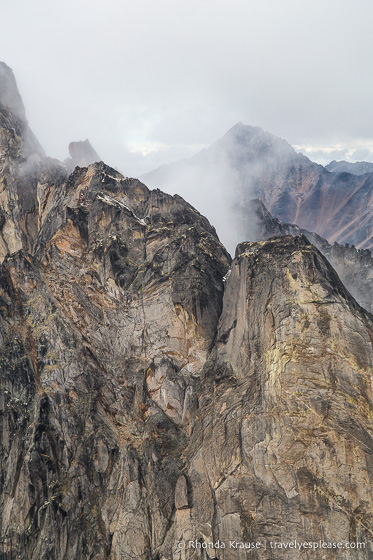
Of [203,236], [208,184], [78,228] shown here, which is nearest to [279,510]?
[203,236]

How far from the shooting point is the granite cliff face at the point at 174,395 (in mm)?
37844

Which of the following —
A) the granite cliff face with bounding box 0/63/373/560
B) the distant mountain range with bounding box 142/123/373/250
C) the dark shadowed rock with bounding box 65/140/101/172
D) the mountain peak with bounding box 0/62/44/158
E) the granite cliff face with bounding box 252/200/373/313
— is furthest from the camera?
the distant mountain range with bounding box 142/123/373/250

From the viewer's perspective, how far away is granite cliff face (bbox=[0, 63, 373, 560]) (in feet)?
124

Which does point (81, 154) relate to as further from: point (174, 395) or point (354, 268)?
point (174, 395)

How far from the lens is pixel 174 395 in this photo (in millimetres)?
50125

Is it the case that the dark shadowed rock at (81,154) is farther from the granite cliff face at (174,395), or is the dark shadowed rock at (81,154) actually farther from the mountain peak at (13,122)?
the granite cliff face at (174,395)

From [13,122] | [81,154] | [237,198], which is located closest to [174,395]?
[81,154]

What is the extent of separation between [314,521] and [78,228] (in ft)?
153

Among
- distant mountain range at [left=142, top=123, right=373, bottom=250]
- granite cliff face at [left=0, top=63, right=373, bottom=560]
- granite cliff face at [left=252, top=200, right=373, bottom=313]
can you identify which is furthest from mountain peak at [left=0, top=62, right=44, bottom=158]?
granite cliff face at [left=252, top=200, right=373, bottom=313]

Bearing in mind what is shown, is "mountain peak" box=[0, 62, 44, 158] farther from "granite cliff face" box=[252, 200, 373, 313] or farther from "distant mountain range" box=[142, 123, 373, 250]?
"granite cliff face" box=[252, 200, 373, 313]

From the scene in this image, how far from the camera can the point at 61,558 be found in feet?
142

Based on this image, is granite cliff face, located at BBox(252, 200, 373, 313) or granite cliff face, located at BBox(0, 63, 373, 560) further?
granite cliff face, located at BBox(252, 200, 373, 313)

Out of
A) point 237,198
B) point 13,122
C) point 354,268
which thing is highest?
point 237,198

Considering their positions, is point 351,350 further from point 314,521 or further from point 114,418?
point 114,418
